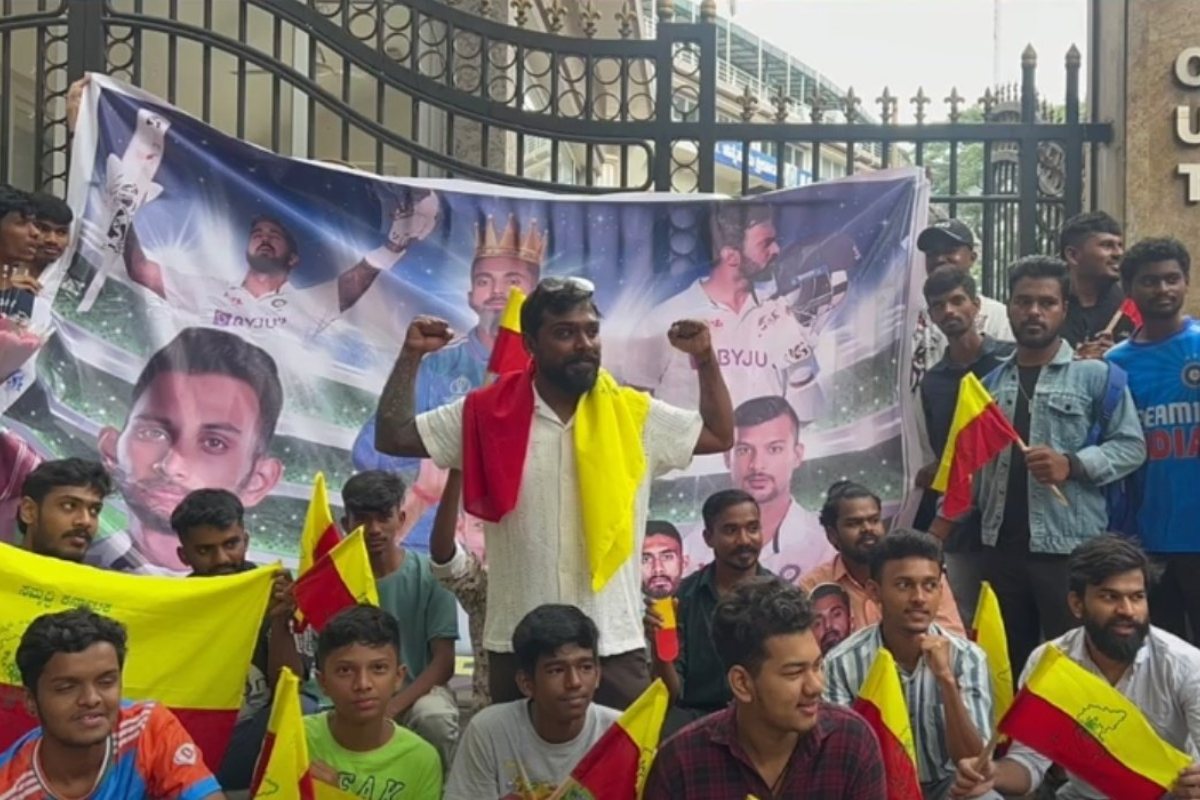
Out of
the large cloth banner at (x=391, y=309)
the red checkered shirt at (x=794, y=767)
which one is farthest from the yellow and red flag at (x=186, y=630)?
the red checkered shirt at (x=794, y=767)

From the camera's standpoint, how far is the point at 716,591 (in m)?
5.57

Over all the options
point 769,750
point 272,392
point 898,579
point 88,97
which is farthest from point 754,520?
point 88,97

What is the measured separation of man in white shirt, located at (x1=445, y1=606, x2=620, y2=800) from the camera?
4.48 m

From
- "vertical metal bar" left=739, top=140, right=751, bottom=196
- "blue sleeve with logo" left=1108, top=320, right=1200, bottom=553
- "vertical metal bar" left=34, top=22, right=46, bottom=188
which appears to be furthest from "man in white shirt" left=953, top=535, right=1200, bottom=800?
"vertical metal bar" left=34, top=22, right=46, bottom=188

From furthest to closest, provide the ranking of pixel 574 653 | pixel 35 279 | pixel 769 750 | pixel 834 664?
pixel 35 279, pixel 834 664, pixel 574 653, pixel 769 750

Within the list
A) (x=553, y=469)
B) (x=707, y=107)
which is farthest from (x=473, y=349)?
(x=553, y=469)

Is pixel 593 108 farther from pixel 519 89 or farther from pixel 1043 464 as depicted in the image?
pixel 1043 464

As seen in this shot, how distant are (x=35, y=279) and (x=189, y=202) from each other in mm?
767

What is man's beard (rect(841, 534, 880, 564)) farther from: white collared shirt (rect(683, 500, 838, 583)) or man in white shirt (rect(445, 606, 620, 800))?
man in white shirt (rect(445, 606, 620, 800))

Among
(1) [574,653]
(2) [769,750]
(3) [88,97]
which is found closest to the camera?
(2) [769,750]

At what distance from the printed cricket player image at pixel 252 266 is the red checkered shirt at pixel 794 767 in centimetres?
325

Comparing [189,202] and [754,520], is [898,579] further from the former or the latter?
[189,202]

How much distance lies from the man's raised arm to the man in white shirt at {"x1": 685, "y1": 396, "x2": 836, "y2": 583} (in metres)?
2.11

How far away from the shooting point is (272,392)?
669cm
